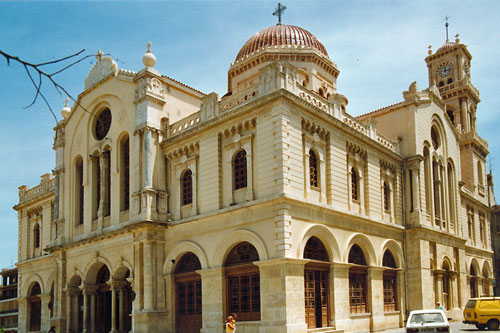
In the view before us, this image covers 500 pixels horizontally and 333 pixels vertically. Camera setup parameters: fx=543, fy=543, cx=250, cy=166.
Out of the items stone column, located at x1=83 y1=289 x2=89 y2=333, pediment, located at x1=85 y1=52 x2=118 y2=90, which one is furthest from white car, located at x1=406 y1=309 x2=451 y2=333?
pediment, located at x1=85 y1=52 x2=118 y2=90

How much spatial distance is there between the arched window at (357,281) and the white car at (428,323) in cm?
534

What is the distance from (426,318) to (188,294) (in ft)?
34.2

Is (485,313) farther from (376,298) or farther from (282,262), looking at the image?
(282,262)

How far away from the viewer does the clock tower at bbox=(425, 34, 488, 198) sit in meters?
42.8

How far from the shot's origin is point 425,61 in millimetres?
48938

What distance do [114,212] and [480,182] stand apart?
29926 millimetres

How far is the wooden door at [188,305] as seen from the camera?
23.6 m

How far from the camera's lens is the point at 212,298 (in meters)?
22.3

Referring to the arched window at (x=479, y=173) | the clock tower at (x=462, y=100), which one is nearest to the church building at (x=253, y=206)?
the clock tower at (x=462, y=100)

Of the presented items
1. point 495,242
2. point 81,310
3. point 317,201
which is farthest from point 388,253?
point 495,242

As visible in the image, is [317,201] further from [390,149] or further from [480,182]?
[480,182]

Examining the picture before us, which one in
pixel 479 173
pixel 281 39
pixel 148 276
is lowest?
pixel 148 276

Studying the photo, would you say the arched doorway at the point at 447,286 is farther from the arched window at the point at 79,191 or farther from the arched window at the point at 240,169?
the arched window at the point at 79,191

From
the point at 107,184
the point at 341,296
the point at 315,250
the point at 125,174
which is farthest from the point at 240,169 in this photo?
the point at 107,184
